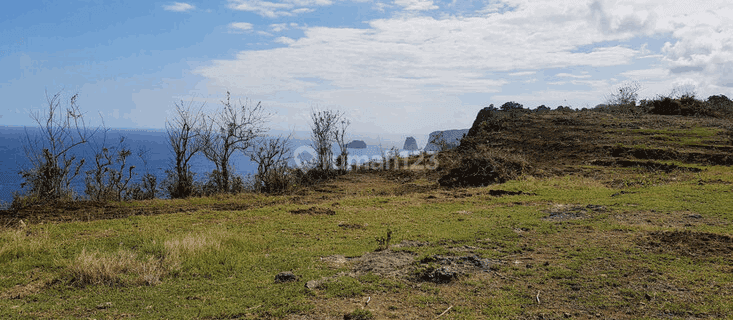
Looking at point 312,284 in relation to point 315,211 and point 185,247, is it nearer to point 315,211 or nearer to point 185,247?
point 185,247

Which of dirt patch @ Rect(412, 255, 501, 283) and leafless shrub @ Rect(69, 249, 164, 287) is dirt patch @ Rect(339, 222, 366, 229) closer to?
dirt patch @ Rect(412, 255, 501, 283)

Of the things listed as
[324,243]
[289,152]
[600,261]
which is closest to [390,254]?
[324,243]

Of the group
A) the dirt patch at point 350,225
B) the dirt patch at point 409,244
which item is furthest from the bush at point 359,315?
the dirt patch at point 350,225

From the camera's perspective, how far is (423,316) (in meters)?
5.79

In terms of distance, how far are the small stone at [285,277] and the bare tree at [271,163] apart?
42.5ft

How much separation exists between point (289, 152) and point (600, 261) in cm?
1738

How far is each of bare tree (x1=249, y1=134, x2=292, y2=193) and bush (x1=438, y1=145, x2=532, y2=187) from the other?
7.55m

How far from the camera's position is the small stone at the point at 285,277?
23.2 feet

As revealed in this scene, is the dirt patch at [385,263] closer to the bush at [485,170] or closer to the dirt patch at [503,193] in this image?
the dirt patch at [503,193]

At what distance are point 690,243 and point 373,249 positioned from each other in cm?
638

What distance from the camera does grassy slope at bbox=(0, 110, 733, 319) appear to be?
6.06 meters

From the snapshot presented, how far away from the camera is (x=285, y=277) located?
712 centimetres

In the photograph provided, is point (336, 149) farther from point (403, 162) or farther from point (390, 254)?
point (390, 254)

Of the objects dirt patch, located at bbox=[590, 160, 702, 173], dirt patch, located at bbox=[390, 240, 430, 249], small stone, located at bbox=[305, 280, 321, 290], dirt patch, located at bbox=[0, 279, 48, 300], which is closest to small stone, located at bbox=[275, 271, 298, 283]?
small stone, located at bbox=[305, 280, 321, 290]
